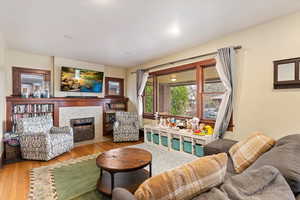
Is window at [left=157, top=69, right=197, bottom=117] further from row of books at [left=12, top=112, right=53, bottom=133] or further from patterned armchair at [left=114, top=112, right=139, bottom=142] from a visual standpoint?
row of books at [left=12, top=112, right=53, bottom=133]

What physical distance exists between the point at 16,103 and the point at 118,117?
2557mm

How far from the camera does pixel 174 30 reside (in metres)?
2.72

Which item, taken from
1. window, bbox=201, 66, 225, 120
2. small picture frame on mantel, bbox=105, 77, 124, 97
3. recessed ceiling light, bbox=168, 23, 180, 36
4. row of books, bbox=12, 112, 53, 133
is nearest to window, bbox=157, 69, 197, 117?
window, bbox=201, 66, 225, 120

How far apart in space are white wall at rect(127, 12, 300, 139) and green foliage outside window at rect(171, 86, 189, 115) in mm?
1375

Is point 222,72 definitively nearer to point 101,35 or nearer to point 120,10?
point 120,10

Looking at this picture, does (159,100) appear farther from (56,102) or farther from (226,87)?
(56,102)

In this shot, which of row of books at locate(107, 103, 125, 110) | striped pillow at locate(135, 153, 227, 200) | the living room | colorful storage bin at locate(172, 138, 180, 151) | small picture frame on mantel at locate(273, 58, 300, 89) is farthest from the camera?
row of books at locate(107, 103, 125, 110)

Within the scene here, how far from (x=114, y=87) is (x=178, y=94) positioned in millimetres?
2589

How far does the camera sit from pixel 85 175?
2525 millimetres

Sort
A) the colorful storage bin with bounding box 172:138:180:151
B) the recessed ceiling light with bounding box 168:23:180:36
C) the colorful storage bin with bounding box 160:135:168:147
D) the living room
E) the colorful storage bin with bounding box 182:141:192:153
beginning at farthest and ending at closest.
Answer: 1. the colorful storage bin with bounding box 160:135:168:147
2. the colorful storage bin with bounding box 172:138:180:151
3. the colorful storage bin with bounding box 182:141:192:153
4. the recessed ceiling light with bounding box 168:23:180:36
5. the living room

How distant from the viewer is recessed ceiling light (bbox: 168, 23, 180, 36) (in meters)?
2.56

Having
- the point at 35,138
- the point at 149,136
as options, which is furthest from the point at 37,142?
the point at 149,136

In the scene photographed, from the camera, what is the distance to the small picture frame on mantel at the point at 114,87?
543 cm

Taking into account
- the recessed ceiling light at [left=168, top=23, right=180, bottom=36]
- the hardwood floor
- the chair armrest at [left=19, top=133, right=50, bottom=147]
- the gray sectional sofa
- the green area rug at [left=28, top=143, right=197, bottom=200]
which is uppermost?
the recessed ceiling light at [left=168, top=23, right=180, bottom=36]
